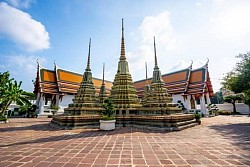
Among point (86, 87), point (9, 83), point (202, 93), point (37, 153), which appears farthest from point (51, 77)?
point (202, 93)

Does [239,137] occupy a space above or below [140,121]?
below

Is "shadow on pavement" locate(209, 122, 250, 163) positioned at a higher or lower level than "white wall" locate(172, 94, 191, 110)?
lower

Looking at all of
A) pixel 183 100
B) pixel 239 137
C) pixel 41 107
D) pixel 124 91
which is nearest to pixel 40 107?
pixel 41 107

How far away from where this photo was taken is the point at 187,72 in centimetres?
2602

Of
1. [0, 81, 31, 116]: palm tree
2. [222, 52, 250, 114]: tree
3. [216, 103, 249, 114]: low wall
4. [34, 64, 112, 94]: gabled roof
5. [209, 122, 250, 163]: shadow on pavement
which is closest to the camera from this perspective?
[209, 122, 250, 163]: shadow on pavement

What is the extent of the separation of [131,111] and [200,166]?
953cm

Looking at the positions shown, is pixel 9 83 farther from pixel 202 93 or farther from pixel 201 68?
pixel 201 68

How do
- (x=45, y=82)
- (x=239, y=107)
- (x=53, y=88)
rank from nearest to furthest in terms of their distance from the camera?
(x=45, y=82), (x=53, y=88), (x=239, y=107)

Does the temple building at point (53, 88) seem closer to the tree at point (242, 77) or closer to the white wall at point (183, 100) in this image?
the white wall at point (183, 100)

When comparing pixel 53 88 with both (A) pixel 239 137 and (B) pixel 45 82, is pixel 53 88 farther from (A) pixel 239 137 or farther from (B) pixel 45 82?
(A) pixel 239 137

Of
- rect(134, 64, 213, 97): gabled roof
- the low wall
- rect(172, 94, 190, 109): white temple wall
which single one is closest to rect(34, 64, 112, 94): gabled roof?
rect(134, 64, 213, 97): gabled roof

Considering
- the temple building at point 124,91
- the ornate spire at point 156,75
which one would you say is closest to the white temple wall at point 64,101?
the temple building at point 124,91

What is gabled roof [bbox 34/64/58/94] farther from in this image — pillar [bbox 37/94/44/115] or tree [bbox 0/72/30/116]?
tree [bbox 0/72/30/116]

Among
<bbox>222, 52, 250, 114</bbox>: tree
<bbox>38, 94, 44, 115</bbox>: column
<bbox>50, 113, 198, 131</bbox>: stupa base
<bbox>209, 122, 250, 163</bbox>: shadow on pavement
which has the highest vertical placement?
<bbox>222, 52, 250, 114</bbox>: tree
